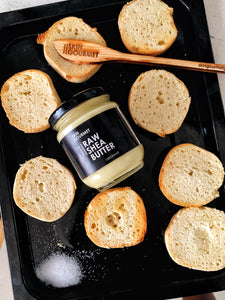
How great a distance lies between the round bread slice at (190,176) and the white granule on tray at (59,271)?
0.55m

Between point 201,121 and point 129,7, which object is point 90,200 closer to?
point 201,121

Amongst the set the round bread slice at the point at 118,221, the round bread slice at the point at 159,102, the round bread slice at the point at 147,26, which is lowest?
the round bread slice at the point at 118,221

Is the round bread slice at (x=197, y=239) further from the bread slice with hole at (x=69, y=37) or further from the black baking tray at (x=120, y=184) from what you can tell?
the bread slice with hole at (x=69, y=37)

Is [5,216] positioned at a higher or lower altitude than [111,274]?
higher

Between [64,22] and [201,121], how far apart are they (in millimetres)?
784

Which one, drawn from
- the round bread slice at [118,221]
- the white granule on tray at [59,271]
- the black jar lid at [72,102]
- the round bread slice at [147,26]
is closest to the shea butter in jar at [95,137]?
the black jar lid at [72,102]

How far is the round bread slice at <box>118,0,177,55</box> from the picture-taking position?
4.17ft

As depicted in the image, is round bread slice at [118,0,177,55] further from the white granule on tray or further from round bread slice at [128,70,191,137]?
the white granule on tray

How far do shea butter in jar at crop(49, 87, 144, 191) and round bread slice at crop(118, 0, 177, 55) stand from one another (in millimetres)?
319

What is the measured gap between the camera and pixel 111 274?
131 cm

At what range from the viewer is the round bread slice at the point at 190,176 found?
1266 millimetres

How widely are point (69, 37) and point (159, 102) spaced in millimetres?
507

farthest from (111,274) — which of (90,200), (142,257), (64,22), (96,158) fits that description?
(64,22)

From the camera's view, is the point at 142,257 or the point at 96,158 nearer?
→ the point at 96,158
